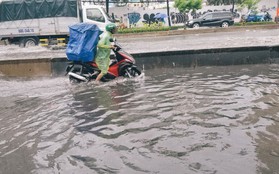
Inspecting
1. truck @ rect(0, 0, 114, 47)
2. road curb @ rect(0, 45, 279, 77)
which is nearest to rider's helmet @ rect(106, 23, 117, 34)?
road curb @ rect(0, 45, 279, 77)

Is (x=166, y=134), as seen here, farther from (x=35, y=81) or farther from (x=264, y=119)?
(x=35, y=81)

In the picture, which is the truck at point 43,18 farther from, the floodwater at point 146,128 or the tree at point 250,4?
the tree at point 250,4

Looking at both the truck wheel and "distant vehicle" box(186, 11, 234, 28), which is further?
"distant vehicle" box(186, 11, 234, 28)

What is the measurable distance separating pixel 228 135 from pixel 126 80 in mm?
4883

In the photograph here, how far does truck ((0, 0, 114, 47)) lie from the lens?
21.7 m

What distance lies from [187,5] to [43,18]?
2056 centimetres

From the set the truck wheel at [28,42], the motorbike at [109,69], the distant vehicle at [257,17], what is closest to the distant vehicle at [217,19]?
the distant vehicle at [257,17]

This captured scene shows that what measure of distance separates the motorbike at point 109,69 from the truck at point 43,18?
13.2 meters

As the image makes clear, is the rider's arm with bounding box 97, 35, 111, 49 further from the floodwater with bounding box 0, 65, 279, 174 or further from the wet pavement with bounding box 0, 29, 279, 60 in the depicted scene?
the wet pavement with bounding box 0, 29, 279, 60

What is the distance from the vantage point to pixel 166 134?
15.0 ft

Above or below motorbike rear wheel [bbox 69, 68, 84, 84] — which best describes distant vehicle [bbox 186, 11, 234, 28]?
above

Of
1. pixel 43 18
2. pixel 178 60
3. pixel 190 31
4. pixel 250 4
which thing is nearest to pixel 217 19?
pixel 190 31

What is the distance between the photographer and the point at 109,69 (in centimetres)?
891

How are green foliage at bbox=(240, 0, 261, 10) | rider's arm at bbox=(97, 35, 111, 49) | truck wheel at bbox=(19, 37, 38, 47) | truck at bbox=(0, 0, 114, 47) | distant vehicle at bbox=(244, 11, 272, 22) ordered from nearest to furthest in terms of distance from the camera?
rider's arm at bbox=(97, 35, 111, 49) → truck at bbox=(0, 0, 114, 47) → truck wheel at bbox=(19, 37, 38, 47) → distant vehicle at bbox=(244, 11, 272, 22) → green foliage at bbox=(240, 0, 261, 10)
